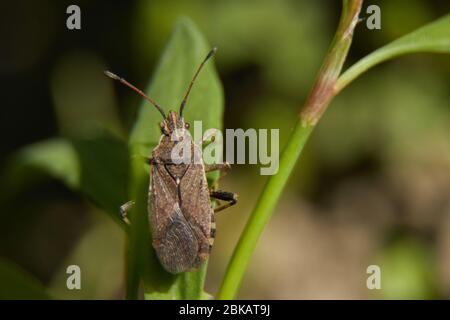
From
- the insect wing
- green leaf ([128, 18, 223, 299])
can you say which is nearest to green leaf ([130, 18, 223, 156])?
green leaf ([128, 18, 223, 299])

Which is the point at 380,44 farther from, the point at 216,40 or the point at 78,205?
the point at 78,205

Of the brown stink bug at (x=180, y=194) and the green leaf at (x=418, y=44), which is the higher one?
the green leaf at (x=418, y=44)

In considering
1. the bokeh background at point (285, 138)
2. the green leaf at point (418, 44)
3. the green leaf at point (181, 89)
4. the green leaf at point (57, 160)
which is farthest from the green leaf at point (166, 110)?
the bokeh background at point (285, 138)

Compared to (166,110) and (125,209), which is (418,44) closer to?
(166,110)

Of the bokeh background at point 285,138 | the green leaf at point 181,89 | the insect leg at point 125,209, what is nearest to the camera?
the insect leg at point 125,209

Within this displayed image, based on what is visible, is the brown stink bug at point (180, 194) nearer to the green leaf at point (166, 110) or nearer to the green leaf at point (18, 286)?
the green leaf at point (166, 110)
